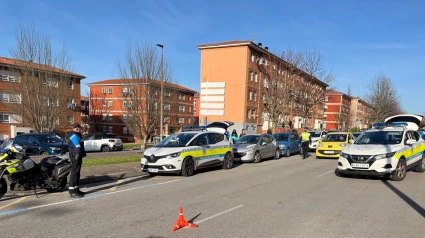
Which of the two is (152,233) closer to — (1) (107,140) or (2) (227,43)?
(1) (107,140)

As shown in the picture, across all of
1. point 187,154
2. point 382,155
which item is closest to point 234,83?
point 187,154

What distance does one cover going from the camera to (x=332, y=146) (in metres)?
16.5

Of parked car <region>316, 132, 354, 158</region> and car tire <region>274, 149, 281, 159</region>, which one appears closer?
parked car <region>316, 132, 354, 158</region>

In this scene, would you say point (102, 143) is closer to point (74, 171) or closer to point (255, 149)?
point (255, 149)

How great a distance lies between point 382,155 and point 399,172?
3.13 feet

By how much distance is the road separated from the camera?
16.0ft

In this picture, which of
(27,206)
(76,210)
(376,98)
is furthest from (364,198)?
(376,98)

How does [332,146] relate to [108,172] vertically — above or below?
above

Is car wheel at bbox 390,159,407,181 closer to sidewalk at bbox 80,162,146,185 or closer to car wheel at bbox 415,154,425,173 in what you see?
car wheel at bbox 415,154,425,173

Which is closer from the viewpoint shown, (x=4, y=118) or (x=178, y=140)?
(x=178, y=140)

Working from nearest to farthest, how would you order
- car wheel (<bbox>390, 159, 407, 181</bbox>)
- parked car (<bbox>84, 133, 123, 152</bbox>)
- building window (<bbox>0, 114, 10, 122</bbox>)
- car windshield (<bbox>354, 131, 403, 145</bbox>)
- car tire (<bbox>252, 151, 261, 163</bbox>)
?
1. car wheel (<bbox>390, 159, 407, 181</bbox>)
2. car windshield (<bbox>354, 131, 403, 145</bbox>)
3. car tire (<bbox>252, 151, 261, 163</bbox>)
4. parked car (<bbox>84, 133, 123, 152</bbox>)
5. building window (<bbox>0, 114, 10, 122</bbox>)

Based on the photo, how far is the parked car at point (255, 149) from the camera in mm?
14992

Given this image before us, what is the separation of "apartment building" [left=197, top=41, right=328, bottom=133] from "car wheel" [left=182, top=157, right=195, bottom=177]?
99.0 feet

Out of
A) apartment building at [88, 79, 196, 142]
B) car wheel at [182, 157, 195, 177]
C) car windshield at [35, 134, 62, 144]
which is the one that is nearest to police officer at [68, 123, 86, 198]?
car wheel at [182, 157, 195, 177]
